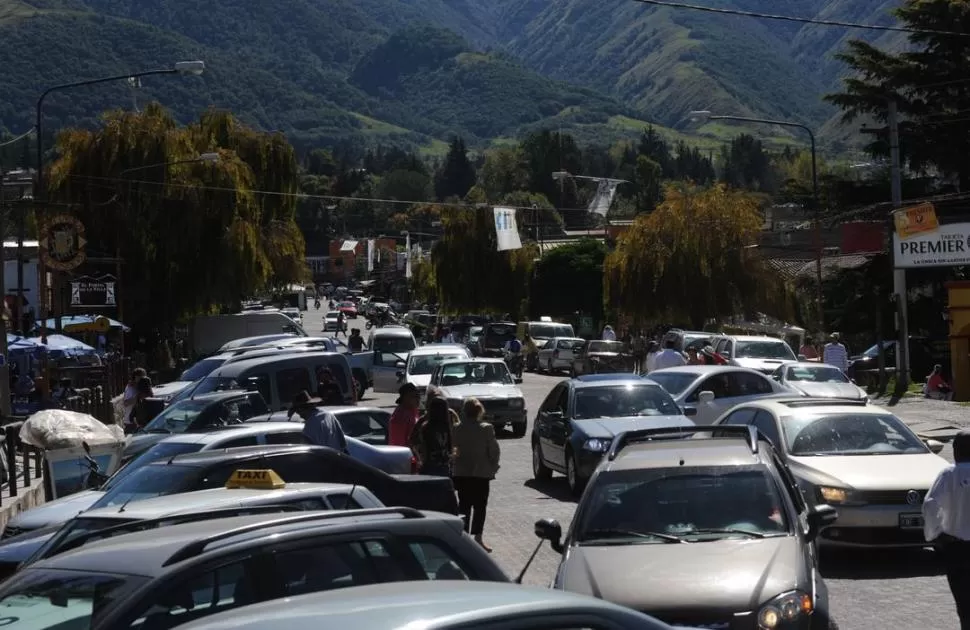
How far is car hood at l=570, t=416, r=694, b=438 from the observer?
60.8ft

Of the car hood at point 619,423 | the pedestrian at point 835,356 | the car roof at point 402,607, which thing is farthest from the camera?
Answer: the pedestrian at point 835,356

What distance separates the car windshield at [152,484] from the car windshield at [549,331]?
151ft

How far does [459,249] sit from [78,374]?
1699 inches

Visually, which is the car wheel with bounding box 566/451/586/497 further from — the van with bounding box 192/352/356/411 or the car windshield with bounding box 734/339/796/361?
the car windshield with bounding box 734/339/796/361

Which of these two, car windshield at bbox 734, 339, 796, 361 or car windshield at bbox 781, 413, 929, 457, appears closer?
car windshield at bbox 781, 413, 929, 457

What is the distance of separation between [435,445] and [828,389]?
1428cm

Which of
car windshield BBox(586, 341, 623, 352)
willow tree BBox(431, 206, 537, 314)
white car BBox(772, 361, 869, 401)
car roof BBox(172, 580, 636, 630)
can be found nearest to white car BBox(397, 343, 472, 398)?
white car BBox(772, 361, 869, 401)

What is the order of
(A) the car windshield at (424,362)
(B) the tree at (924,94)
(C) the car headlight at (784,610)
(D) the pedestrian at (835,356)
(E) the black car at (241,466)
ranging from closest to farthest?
1. (C) the car headlight at (784,610)
2. (E) the black car at (241,466)
3. (A) the car windshield at (424,362)
4. (D) the pedestrian at (835,356)
5. (B) the tree at (924,94)

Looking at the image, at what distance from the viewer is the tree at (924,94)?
47.8 m

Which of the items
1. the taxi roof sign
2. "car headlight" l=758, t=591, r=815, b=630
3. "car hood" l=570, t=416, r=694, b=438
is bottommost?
"car headlight" l=758, t=591, r=815, b=630

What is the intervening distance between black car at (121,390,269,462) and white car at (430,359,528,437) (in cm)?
837

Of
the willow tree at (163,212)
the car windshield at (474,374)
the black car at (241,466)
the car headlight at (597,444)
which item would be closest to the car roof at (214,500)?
the black car at (241,466)

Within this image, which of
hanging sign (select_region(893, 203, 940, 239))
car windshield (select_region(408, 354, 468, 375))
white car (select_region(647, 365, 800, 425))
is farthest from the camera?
hanging sign (select_region(893, 203, 940, 239))

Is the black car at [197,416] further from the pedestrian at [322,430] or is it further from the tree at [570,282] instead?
the tree at [570,282]
